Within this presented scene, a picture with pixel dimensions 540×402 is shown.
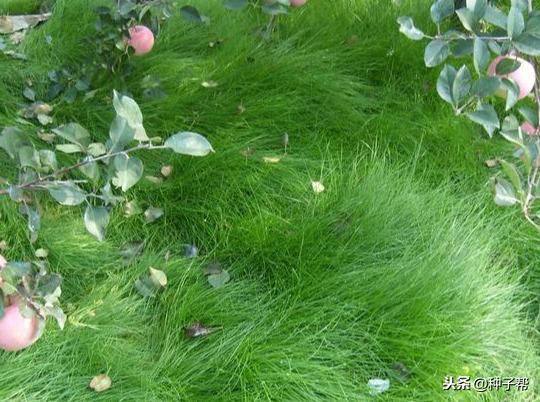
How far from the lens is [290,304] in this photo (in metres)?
1.57

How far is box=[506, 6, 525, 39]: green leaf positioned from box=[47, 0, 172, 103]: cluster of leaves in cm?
93

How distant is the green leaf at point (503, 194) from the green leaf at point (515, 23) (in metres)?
0.25

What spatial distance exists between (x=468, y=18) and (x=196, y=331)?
35.2 inches

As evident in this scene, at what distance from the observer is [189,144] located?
97 cm

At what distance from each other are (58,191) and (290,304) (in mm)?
A: 692

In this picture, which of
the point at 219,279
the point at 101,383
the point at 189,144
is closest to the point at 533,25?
the point at 189,144

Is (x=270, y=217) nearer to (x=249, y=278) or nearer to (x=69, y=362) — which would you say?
(x=249, y=278)

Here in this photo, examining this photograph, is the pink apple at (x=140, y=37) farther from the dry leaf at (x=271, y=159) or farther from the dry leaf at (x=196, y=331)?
the dry leaf at (x=196, y=331)

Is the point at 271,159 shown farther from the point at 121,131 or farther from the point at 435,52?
the point at 121,131

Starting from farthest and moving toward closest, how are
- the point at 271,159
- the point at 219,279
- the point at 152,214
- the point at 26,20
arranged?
the point at 26,20
the point at 271,159
the point at 152,214
the point at 219,279

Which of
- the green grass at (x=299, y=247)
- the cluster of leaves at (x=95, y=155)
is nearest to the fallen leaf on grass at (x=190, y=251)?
the green grass at (x=299, y=247)

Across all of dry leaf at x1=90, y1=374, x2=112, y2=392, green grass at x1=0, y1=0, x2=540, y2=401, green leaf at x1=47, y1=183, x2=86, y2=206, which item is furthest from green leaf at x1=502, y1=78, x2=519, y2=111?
dry leaf at x1=90, y1=374, x2=112, y2=392

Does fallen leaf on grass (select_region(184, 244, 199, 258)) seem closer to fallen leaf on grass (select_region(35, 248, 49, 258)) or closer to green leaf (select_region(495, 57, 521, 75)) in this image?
fallen leaf on grass (select_region(35, 248, 49, 258))

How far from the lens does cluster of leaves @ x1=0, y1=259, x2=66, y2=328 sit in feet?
3.46
